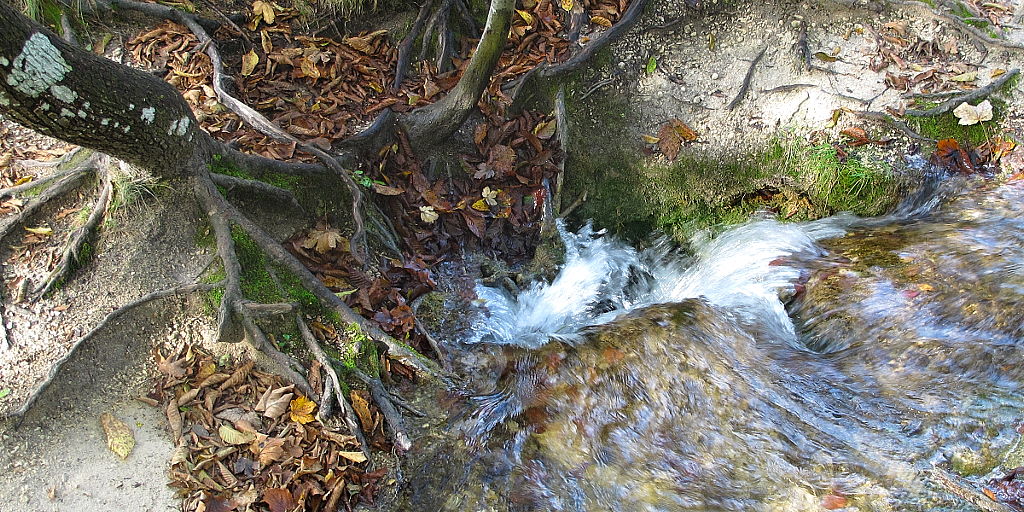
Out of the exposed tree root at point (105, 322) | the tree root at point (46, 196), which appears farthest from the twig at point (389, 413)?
the tree root at point (46, 196)

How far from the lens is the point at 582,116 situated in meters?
5.33

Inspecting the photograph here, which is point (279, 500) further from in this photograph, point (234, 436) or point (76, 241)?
point (76, 241)

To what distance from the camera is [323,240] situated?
4.06 metres

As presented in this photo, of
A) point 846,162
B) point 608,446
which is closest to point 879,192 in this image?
point 846,162

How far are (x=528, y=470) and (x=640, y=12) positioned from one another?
4.02m

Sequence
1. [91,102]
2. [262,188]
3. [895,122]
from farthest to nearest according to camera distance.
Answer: [895,122]
[262,188]
[91,102]

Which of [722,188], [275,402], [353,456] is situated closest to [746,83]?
[722,188]

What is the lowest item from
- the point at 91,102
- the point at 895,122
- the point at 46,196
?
the point at 895,122

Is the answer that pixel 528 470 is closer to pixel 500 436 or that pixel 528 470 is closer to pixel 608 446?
pixel 500 436

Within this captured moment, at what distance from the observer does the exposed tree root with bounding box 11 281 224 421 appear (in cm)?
303

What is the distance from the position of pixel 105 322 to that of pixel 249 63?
2565 millimetres

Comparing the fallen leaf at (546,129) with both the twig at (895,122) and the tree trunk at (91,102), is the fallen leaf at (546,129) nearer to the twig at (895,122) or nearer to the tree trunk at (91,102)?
the twig at (895,122)

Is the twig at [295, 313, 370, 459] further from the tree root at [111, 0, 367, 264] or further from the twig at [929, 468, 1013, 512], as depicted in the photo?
the twig at [929, 468, 1013, 512]

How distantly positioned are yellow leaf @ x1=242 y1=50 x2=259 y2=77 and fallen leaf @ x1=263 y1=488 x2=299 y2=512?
336 cm
